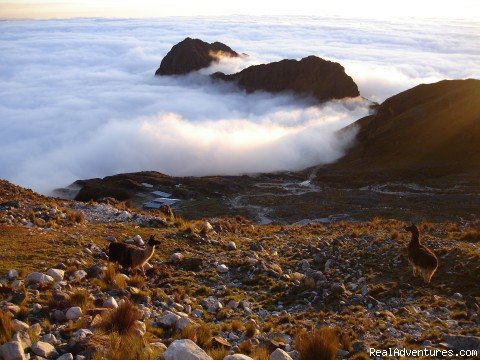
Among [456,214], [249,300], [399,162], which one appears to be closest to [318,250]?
[249,300]

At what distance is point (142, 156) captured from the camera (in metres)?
155

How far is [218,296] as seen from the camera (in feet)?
43.1

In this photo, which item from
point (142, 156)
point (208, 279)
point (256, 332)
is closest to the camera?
point (256, 332)

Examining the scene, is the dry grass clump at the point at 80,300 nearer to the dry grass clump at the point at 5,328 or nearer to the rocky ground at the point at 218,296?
the rocky ground at the point at 218,296

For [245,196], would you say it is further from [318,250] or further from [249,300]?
[249,300]

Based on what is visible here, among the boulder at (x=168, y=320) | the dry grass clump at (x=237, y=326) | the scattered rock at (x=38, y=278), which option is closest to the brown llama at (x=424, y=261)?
the dry grass clump at (x=237, y=326)

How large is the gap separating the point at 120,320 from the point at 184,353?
1998mm

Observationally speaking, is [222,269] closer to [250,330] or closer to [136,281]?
[136,281]

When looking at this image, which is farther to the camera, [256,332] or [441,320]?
[441,320]

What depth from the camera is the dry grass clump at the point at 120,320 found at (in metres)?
8.75

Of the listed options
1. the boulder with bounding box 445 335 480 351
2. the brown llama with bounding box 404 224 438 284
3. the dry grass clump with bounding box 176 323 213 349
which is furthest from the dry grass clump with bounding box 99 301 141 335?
the brown llama with bounding box 404 224 438 284

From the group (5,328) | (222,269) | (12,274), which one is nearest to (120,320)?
(5,328)

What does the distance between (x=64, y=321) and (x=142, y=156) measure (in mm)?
149227

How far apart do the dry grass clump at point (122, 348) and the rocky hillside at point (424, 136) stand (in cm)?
7928
